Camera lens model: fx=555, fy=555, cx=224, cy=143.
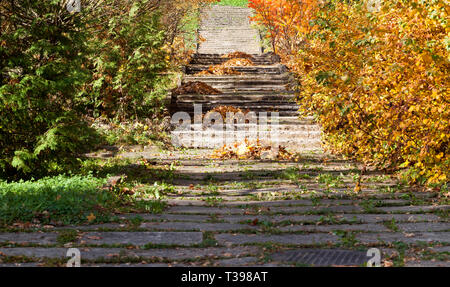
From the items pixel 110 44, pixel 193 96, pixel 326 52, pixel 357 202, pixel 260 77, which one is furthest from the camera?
pixel 260 77

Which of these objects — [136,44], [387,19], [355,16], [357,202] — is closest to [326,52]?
[355,16]

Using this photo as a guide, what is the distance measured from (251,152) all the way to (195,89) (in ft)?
19.3

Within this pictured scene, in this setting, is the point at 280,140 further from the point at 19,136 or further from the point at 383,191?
the point at 19,136

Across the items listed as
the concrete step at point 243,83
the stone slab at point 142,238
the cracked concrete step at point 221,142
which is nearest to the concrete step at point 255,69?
the concrete step at point 243,83

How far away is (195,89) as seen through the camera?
1800cm

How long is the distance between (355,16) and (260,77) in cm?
929

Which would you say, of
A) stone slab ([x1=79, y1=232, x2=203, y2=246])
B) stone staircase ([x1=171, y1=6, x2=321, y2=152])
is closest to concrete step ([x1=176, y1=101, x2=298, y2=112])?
stone staircase ([x1=171, y1=6, x2=321, y2=152])

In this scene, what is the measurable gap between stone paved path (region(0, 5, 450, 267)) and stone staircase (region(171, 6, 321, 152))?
4027 mm

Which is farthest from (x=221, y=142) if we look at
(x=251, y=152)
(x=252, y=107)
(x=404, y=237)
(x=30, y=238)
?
(x=30, y=238)

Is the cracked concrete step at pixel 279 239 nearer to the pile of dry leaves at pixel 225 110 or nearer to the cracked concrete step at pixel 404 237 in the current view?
the cracked concrete step at pixel 404 237

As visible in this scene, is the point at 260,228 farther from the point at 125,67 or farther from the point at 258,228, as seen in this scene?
the point at 125,67

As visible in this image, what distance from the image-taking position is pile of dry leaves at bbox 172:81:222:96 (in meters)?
17.9

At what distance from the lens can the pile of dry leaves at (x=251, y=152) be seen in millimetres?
12500

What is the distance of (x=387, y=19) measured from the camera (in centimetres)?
913
